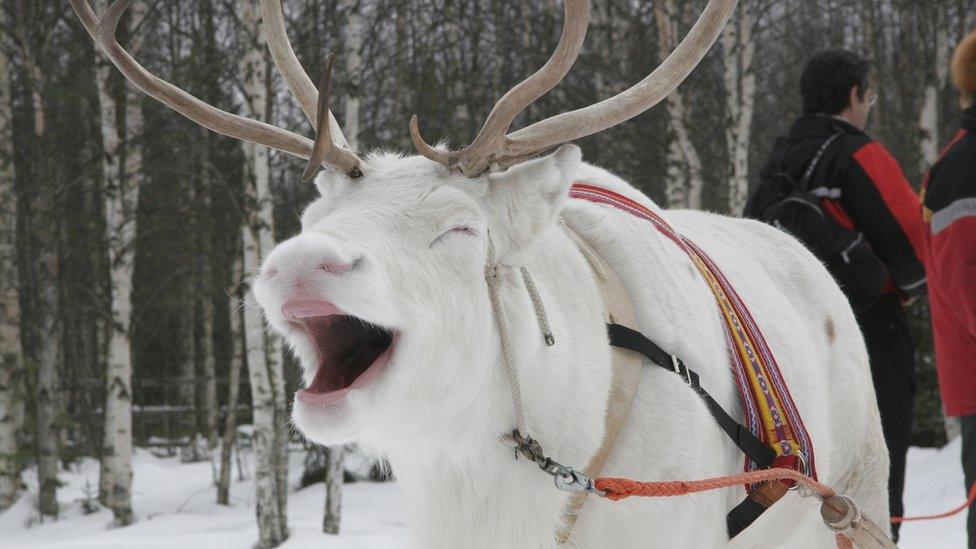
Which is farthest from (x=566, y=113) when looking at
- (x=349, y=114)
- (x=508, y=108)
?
(x=349, y=114)

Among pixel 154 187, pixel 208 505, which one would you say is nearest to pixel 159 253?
pixel 154 187

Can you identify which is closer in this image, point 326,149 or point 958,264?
point 326,149

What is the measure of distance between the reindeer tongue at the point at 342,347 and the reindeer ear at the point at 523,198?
0.33 metres

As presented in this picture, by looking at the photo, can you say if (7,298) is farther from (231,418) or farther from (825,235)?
(825,235)

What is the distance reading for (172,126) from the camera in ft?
43.5

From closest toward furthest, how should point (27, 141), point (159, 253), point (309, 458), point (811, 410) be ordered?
1. point (811, 410)
2. point (27, 141)
3. point (309, 458)
4. point (159, 253)

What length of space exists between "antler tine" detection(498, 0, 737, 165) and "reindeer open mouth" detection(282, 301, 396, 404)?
47cm

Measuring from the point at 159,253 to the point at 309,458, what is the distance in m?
3.81

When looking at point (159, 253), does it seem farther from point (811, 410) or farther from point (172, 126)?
point (811, 410)

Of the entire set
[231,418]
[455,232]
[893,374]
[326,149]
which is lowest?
[231,418]

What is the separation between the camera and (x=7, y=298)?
31.9 feet

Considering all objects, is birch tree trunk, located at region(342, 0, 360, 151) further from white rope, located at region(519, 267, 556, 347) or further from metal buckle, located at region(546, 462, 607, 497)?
metal buckle, located at region(546, 462, 607, 497)

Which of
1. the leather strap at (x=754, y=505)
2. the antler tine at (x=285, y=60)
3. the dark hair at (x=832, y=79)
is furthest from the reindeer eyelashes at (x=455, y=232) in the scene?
the dark hair at (x=832, y=79)

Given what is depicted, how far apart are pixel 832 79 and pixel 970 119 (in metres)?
1.01
